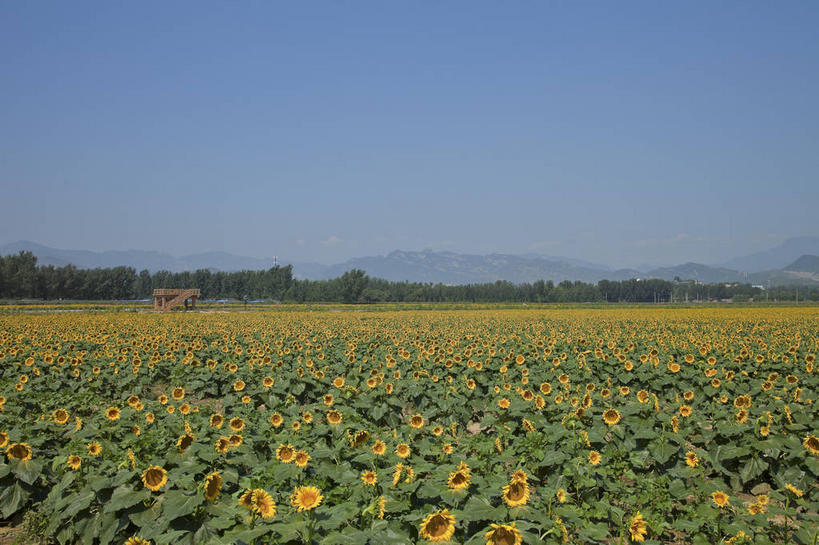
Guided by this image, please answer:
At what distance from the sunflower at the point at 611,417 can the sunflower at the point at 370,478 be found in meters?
3.33

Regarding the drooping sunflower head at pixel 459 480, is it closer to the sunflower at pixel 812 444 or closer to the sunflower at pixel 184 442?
the sunflower at pixel 184 442

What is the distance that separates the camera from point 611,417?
6.38 metres

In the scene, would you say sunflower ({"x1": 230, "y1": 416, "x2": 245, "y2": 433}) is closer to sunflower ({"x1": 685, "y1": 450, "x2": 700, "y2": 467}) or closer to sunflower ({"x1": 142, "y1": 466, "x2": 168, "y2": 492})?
sunflower ({"x1": 142, "y1": 466, "x2": 168, "y2": 492})

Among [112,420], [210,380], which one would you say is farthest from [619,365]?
[112,420]

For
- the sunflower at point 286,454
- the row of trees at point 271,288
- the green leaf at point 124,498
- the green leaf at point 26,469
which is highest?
the row of trees at point 271,288

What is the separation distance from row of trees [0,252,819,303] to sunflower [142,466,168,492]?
344ft

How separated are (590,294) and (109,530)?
144965mm

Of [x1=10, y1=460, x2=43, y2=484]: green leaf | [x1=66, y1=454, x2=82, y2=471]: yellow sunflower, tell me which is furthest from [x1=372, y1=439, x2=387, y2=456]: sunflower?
[x1=10, y1=460, x2=43, y2=484]: green leaf

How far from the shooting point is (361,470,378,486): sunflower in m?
4.23

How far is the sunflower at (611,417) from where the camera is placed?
20.9 feet

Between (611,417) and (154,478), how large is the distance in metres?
4.94

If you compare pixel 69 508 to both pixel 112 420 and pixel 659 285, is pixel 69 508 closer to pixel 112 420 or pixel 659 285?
pixel 112 420

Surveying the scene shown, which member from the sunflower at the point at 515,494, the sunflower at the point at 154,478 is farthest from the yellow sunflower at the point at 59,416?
the sunflower at the point at 515,494

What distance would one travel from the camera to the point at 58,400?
28.3 ft
